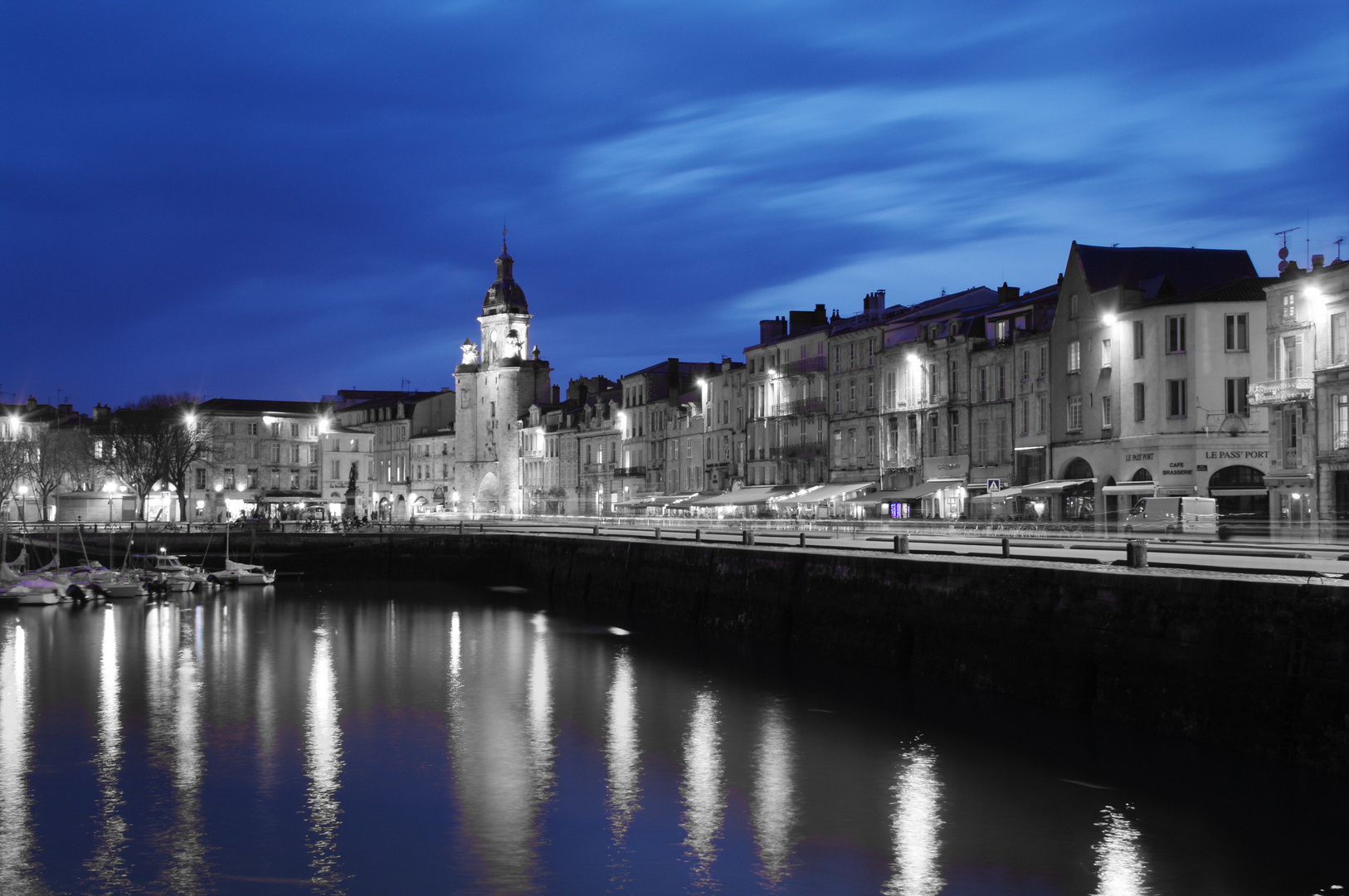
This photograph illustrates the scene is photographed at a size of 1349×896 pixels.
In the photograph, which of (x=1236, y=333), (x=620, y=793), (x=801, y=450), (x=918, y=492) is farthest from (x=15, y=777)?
(x=801, y=450)

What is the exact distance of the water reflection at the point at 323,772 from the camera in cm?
1919

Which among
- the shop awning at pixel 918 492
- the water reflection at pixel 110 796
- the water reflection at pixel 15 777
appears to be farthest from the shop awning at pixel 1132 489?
the water reflection at pixel 15 777

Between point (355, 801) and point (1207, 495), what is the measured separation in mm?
34392

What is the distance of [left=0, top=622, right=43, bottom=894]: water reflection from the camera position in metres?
18.8

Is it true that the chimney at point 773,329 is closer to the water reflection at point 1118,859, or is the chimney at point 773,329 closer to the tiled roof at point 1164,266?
the tiled roof at point 1164,266

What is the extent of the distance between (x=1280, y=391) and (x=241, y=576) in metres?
50.9

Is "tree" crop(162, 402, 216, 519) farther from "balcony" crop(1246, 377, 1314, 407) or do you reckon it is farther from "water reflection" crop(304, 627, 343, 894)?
"balcony" crop(1246, 377, 1314, 407)

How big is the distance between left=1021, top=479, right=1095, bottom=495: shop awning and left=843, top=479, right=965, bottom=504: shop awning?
7.45m

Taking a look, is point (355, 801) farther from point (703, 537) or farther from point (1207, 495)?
point (1207, 495)

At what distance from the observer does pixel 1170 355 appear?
48.8 metres

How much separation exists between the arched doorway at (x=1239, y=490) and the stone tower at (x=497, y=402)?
76701mm

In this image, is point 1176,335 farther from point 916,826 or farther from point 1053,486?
point 916,826

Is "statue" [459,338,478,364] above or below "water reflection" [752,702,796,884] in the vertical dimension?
above

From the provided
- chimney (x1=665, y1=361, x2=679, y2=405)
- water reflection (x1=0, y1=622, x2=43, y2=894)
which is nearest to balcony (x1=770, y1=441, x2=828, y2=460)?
chimney (x1=665, y1=361, x2=679, y2=405)
